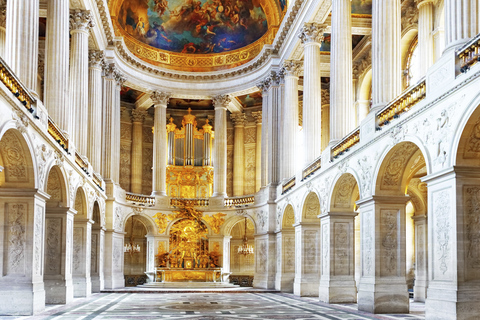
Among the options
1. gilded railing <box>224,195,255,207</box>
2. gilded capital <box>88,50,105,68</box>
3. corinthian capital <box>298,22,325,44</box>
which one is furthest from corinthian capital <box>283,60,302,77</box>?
gilded capital <box>88,50,105,68</box>

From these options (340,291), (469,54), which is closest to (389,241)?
(340,291)

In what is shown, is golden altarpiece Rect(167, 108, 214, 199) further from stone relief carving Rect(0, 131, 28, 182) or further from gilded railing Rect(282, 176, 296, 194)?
stone relief carving Rect(0, 131, 28, 182)

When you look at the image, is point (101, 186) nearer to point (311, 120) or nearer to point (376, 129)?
point (311, 120)

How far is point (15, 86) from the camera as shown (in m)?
15.4

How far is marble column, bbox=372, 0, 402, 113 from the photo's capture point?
18812 mm

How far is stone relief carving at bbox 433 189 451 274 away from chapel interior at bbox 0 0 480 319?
0.16ft

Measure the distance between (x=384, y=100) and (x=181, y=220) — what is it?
70.9 ft

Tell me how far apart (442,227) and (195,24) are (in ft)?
91.9

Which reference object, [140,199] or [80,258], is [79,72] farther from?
[140,199]

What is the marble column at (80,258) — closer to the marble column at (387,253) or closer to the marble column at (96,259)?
the marble column at (96,259)

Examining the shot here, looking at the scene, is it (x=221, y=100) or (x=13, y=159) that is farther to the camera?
(x=221, y=100)

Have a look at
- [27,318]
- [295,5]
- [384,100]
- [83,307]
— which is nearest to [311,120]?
[295,5]

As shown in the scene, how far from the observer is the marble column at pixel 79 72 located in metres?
26.8

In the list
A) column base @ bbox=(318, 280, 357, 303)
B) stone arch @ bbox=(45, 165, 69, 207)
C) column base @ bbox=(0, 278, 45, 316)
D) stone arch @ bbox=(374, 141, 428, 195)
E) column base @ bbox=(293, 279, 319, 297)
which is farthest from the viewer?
column base @ bbox=(293, 279, 319, 297)
